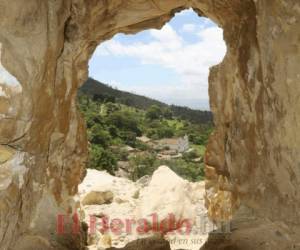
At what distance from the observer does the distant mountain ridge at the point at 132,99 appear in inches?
1485

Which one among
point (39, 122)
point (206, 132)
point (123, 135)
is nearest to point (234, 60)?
point (39, 122)

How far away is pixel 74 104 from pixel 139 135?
28.0 meters

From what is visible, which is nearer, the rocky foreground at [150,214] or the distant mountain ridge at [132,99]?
the rocky foreground at [150,214]

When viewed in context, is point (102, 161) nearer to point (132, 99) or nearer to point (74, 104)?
point (74, 104)

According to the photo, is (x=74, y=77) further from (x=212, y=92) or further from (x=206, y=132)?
(x=206, y=132)

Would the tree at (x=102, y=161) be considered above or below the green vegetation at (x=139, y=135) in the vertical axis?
below

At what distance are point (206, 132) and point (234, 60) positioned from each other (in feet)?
91.9

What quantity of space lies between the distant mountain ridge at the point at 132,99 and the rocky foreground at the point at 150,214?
90.6ft

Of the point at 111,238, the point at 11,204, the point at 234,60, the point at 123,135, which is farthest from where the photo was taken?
the point at 123,135

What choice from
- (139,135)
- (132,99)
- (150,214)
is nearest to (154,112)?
(132,99)

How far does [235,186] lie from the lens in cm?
490

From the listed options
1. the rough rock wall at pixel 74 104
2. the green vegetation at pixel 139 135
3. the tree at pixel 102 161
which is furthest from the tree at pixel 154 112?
the rough rock wall at pixel 74 104

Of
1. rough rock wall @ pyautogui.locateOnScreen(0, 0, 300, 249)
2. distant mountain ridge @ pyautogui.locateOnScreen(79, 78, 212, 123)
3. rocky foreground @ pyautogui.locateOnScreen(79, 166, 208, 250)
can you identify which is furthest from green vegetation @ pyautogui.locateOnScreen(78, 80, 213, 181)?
rough rock wall @ pyautogui.locateOnScreen(0, 0, 300, 249)

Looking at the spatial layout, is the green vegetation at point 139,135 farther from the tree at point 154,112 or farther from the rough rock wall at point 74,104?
the rough rock wall at point 74,104
